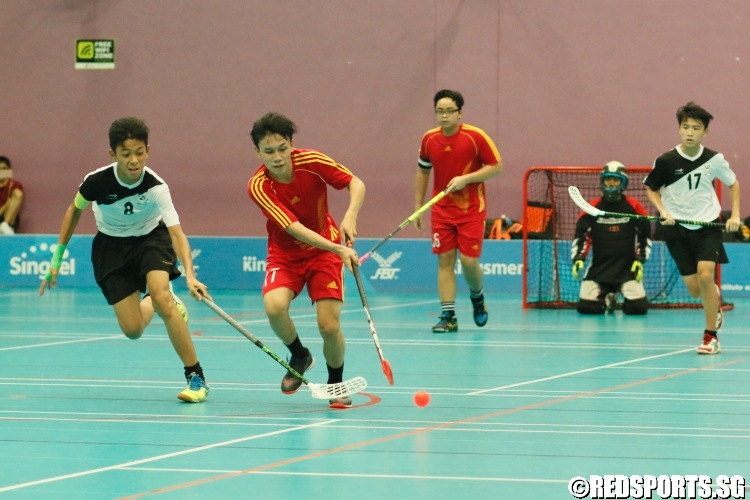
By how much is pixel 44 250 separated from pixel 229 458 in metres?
12.0

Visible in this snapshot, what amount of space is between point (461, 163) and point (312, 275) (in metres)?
4.31

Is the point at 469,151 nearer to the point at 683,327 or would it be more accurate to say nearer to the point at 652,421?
the point at 683,327

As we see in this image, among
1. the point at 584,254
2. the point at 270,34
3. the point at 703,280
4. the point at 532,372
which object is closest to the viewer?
the point at 532,372

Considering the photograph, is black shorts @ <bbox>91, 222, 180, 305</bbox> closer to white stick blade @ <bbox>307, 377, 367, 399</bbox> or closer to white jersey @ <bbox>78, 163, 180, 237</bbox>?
white jersey @ <bbox>78, 163, 180, 237</bbox>

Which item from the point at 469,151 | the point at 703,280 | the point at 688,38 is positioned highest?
the point at 688,38

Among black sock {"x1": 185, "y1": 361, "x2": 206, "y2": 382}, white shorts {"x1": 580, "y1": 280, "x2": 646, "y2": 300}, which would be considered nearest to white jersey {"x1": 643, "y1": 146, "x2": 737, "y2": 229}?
white shorts {"x1": 580, "y1": 280, "x2": 646, "y2": 300}

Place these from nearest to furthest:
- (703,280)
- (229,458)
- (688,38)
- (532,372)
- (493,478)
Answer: (493,478) → (229,458) → (532,372) → (703,280) → (688,38)

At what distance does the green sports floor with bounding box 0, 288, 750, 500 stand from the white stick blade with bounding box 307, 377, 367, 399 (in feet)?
0.30

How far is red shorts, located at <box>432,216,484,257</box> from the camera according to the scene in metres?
10.6

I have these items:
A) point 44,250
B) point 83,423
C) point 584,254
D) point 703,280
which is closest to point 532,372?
point 703,280

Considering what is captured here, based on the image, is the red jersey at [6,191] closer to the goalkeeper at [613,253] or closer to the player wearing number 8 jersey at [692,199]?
the goalkeeper at [613,253]

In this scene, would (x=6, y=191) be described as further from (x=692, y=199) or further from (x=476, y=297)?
(x=692, y=199)

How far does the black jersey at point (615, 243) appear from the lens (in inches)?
495

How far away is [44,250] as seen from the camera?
1639cm
